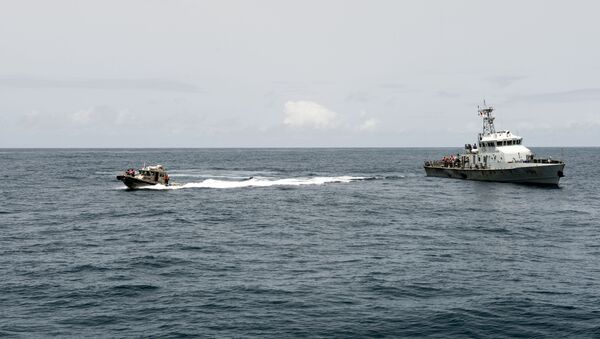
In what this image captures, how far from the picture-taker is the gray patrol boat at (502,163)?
86812mm

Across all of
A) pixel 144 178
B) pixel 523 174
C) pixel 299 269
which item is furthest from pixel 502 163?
pixel 299 269

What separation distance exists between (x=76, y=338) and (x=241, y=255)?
16832 mm

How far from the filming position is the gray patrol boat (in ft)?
285

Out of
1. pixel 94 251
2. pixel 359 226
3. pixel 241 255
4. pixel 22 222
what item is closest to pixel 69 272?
pixel 94 251

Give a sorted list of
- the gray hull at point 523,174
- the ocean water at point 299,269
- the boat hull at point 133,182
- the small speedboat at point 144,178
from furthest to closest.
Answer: the gray hull at point 523,174 < the small speedboat at point 144,178 < the boat hull at point 133,182 < the ocean water at point 299,269

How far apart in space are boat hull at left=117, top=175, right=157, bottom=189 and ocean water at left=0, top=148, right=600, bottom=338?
13411mm

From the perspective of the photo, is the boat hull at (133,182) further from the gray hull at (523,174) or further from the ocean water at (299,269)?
the gray hull at (523,174)

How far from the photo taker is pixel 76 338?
76.7 feet

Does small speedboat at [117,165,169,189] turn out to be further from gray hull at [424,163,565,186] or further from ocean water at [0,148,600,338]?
gray hull at [424,163,565,186]

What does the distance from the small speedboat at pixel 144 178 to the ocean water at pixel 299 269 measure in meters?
13.7

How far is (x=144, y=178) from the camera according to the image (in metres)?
84.5

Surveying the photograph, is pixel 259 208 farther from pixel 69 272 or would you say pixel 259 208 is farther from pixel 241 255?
pixel 69 272

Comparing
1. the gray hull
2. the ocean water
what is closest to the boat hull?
the ocean water

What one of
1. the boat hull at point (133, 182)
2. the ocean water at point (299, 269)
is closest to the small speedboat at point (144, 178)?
the boat hull at point (133, 182)
